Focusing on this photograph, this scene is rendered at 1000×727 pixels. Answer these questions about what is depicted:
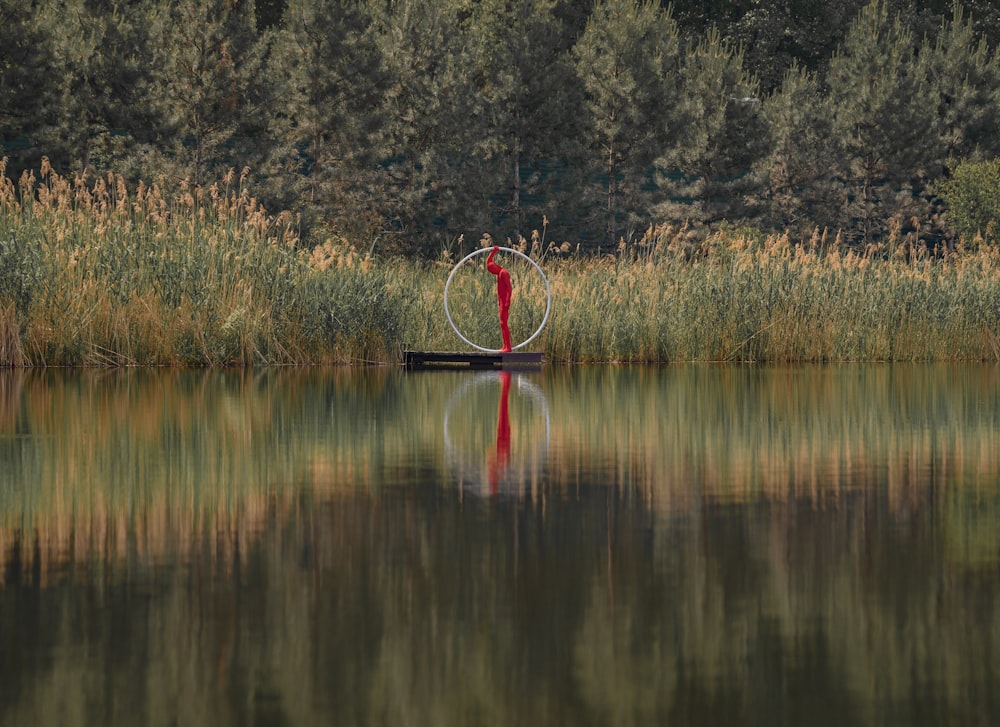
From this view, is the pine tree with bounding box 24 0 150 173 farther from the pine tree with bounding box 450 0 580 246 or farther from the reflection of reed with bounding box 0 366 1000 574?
the reflection of reed with bounding box 0 366 1000 574

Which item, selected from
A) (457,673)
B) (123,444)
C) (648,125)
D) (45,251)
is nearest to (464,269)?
(45,251)

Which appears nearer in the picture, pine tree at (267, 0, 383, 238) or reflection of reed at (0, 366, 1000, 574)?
reflection of reed at (0, 366, 1000, 574)

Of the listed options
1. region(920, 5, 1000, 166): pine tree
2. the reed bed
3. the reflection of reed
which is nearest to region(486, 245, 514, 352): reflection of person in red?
the reed bed

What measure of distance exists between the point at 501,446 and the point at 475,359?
35.5 ft

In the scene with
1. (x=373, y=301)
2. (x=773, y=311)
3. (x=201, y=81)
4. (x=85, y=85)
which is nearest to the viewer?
(x=373, y=301)

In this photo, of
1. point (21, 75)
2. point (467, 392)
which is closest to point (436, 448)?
point (467, 392)

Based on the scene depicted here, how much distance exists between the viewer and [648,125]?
47.6m

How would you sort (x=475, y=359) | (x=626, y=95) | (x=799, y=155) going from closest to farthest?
(x=475, y=359)
(x=626, y=95)
(x=799, y=155)

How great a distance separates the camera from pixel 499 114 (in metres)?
46.3

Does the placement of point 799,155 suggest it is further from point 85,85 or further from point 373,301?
point 373,301

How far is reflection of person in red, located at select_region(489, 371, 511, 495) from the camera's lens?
781cm

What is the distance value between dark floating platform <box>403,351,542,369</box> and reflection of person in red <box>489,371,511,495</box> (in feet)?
16.8

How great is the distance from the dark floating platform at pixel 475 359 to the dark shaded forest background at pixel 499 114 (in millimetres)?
16052

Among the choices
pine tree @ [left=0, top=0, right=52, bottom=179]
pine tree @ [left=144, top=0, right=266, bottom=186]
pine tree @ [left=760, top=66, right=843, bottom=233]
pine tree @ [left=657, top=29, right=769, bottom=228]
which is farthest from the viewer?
pine tree @ [left=760, top=66, right=843, bottom=233]
